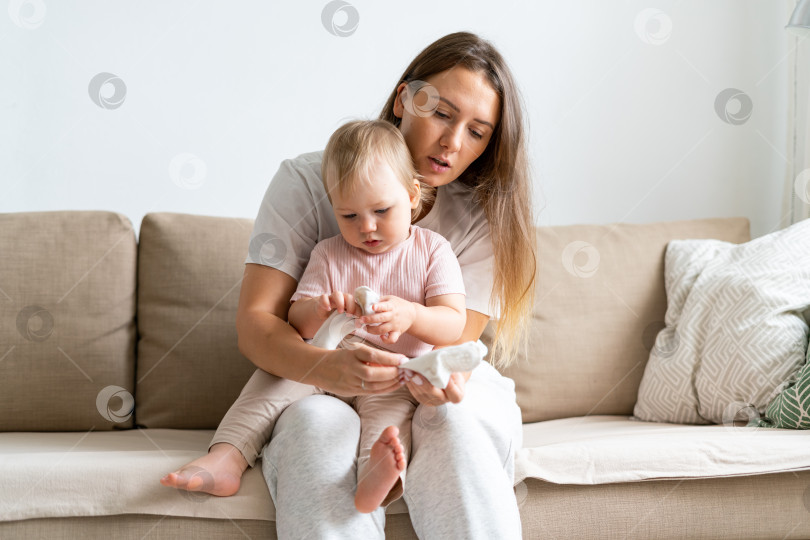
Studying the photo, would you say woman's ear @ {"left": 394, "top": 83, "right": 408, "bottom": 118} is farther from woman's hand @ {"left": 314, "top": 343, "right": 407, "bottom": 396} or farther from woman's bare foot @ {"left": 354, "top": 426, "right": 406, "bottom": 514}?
woman's bare foot @ {"left": 354, "top": 426, "right": 406, "bottom": 514}

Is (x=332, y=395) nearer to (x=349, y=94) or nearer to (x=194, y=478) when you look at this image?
(x=194, y=478)

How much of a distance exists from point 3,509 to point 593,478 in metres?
0.99

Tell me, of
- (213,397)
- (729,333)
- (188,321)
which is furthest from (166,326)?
(729,333)

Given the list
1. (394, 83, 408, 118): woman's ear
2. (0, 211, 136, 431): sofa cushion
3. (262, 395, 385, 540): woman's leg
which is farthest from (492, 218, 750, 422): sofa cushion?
(0, 211, 136, 431): sofa cushion

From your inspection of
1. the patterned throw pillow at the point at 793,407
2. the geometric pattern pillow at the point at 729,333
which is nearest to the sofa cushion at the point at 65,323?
the geometric pattern pillow at the point at 729,333

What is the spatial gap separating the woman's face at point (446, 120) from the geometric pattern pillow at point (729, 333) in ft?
2.61

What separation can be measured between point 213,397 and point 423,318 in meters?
0.75

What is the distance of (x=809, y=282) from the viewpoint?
179cm

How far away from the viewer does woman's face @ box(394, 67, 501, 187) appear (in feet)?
4.65

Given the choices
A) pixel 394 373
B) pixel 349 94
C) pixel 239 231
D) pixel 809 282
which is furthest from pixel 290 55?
pixel 809 282

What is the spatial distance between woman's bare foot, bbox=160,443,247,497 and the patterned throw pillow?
3.78 feet

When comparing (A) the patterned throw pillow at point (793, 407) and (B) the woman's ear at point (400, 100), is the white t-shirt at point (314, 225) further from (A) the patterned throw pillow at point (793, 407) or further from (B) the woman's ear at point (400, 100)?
(A) the patterned throw pillow at point (793, 407)

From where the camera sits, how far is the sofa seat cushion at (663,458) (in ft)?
4.38

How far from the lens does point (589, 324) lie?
1962 millimetres
